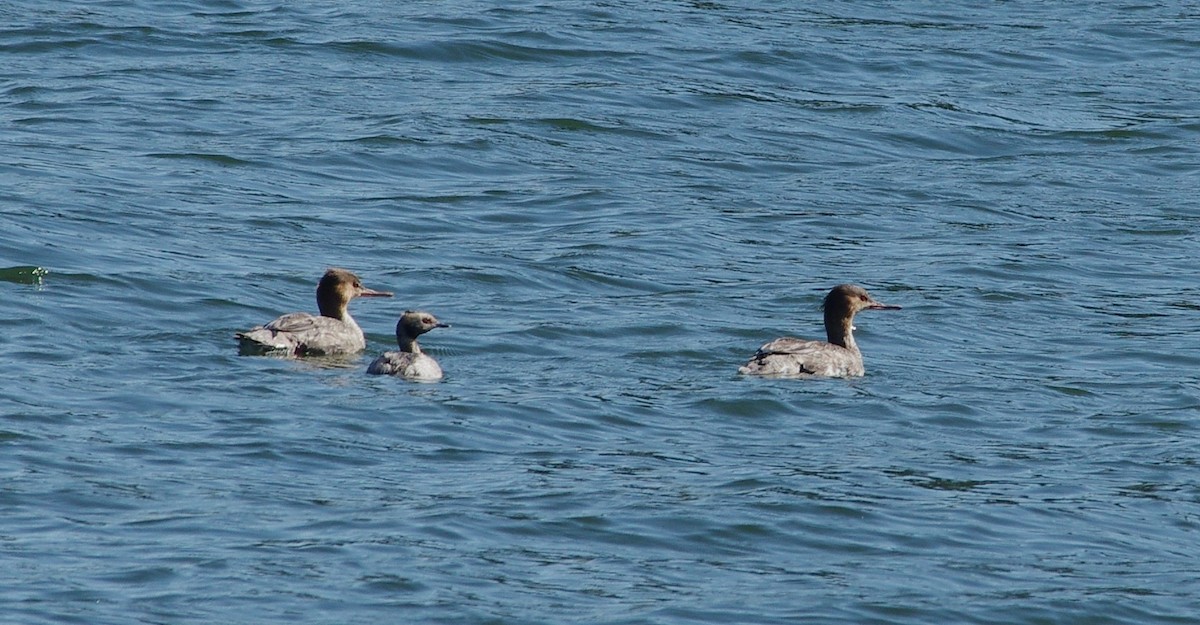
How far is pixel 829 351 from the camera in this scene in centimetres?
1517

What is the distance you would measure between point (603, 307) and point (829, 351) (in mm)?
2199

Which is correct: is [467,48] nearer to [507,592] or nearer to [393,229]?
[393,229]

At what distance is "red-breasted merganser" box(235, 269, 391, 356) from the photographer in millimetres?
14641

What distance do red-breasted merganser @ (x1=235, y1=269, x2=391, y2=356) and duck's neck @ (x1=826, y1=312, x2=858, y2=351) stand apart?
3.29 meters

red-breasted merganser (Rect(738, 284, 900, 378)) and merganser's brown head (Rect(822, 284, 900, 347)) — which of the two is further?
merganser's brown head (Rect(822, 284, 900, 347))

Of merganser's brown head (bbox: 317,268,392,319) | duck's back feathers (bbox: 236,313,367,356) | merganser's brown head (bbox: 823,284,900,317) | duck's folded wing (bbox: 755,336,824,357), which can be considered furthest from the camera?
merganser's brown head (bbox: 823,284,900,317)

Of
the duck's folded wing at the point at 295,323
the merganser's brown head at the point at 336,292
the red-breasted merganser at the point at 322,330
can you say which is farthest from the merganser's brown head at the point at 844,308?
the duck's folded wing at the point at 295,323

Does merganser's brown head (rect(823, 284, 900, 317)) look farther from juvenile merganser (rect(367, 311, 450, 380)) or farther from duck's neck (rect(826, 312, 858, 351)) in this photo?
juvenile merganser (rect(367, 311, 450, 380))

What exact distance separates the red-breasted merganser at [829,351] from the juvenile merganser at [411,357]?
2118 mm

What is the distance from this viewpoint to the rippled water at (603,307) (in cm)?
1034

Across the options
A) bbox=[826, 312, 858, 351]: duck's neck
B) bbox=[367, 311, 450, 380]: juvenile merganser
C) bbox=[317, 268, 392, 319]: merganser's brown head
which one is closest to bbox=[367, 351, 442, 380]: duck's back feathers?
bbox=[367, 311, 450, 380]: juvenile merganser

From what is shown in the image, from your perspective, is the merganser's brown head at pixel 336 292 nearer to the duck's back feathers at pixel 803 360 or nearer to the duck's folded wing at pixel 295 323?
the duck's folded wing at pixel 295 323

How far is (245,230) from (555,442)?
21.9 ft

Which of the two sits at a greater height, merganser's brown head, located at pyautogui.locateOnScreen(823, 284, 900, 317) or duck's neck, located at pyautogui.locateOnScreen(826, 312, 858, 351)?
merganser's brown head, located at pyautogui.locateOnScreen(823, 284, 900, 317)
